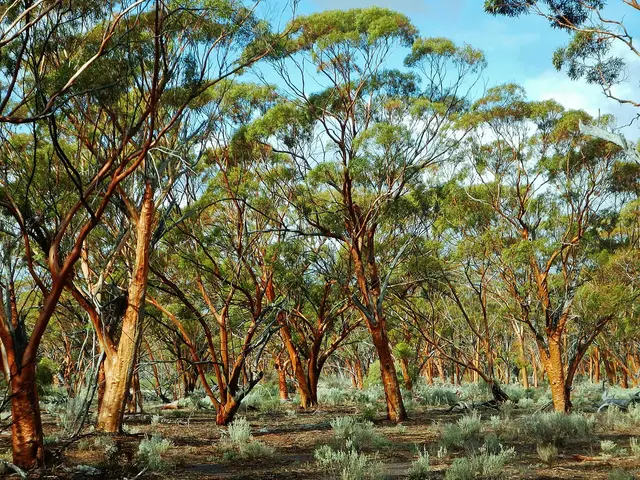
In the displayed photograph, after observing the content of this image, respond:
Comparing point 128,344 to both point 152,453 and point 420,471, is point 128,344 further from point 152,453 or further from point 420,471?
point 420,471

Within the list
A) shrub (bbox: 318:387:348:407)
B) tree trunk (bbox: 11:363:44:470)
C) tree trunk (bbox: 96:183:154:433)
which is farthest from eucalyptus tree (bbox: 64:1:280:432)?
shrub (bbox: 318:387:348:407)

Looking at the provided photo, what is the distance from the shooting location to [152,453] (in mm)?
9438

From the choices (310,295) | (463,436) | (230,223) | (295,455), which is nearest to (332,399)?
(310,295)

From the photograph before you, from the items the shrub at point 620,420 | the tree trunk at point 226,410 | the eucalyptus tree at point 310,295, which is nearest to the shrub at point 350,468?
the tree trunk at point 226,410

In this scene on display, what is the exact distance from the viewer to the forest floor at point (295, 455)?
863cm

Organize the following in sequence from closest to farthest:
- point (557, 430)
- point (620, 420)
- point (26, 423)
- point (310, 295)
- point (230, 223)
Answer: point (26, 423)
point (557, 430)
point (620, 420)
point (230, 223)
point (310, 295)

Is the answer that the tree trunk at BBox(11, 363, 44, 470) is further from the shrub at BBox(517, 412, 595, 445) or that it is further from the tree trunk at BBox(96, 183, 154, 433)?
the shrub at BBox(517, 412, 595, 445)

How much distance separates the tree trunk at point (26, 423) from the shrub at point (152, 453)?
1538 millimetres

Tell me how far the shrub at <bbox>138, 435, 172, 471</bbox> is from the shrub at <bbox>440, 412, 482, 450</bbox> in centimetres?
507

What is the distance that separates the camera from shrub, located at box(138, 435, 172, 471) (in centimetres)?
908

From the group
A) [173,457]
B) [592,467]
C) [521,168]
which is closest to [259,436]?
[173,457]

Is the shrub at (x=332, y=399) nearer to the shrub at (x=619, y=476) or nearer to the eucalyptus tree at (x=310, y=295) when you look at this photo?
the eucalyptus tree at (x=310, y=295)

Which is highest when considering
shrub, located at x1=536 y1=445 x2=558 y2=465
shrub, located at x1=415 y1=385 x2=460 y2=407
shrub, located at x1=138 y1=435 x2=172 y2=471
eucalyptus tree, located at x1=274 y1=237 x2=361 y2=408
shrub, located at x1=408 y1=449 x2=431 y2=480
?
eucalyptus tree, located at x1=274 y1=237 x2=361 y2=408

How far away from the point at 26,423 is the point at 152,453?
7.46ft
